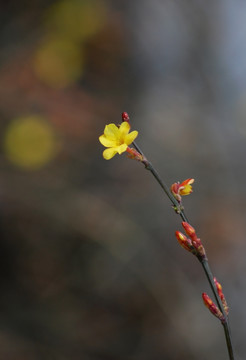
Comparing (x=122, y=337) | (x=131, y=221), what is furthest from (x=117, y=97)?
(x=122, y=337)

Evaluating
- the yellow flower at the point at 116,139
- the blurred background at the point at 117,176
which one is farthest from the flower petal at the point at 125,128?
the blurred background at the point at 117,176

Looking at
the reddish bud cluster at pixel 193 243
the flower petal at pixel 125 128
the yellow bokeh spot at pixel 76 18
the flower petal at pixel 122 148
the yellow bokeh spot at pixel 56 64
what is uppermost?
the yellow bokeh spot at pixel 76 18

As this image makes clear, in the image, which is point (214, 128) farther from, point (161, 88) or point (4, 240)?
point (4, 240)

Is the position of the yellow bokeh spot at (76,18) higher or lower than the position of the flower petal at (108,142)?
higher

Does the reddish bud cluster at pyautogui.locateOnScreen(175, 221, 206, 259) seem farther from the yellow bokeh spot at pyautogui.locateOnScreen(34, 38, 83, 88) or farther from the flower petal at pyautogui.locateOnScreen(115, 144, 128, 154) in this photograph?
the yellow bokeh spot at pyautogui.locateOnScreen(34, 38, 83, 88)

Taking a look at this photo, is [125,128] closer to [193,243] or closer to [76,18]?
[193,243]

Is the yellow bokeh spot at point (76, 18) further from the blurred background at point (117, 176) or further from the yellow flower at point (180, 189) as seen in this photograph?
the yellow flower at point (180, 189)
